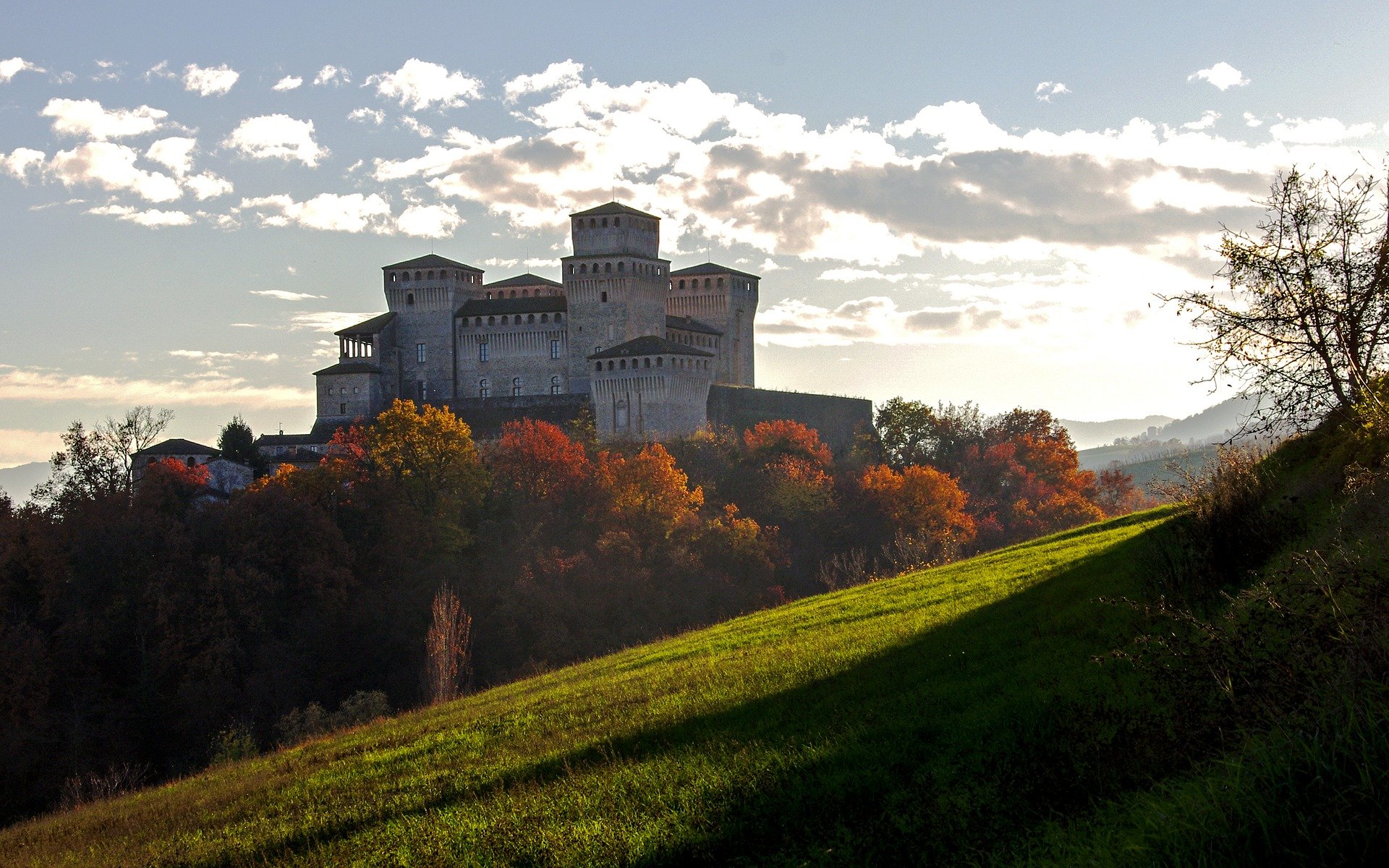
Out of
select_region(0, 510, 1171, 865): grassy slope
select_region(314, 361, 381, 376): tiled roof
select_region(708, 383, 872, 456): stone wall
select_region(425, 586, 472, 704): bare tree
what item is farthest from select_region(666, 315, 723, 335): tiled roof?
select_region(0, 510, 1171, 865): grassy slope

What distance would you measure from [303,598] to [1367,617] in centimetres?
4385

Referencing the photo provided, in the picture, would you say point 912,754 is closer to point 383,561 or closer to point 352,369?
point 383,561

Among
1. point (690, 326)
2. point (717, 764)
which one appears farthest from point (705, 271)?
point (717, 764)

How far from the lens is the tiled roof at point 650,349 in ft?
207

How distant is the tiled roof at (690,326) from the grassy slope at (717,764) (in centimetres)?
5432

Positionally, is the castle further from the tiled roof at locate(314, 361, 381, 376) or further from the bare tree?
the bare tree

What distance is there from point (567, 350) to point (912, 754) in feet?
200

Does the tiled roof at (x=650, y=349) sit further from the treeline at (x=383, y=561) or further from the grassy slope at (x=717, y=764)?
the grassy slope at (x=717, y=764)

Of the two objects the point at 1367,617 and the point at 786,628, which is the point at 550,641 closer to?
the point at 786,628

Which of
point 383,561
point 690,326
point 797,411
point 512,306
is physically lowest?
point 383,561

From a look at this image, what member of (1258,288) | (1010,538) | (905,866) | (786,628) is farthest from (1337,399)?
(1010,538)

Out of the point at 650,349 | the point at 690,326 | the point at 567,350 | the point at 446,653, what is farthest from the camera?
the point at 690,326

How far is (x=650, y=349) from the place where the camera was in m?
63.3

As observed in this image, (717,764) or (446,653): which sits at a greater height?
(717,764)
